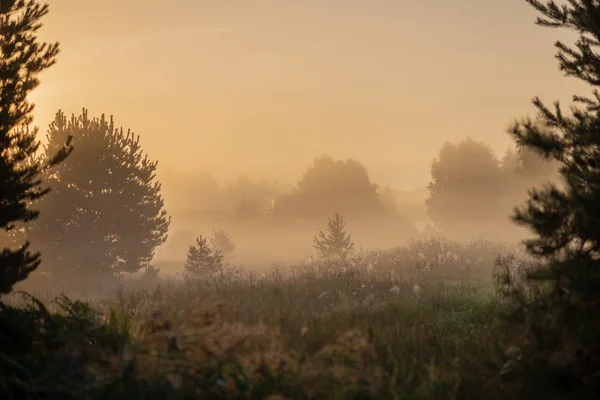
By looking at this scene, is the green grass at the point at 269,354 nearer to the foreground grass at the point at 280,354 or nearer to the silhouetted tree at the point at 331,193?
the foreground grass at the point at 280,354

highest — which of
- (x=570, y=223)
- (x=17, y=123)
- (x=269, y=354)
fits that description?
(x=17, y=123)

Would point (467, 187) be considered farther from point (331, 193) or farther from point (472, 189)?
point (331, 193)

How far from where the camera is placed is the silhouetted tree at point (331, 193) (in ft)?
216

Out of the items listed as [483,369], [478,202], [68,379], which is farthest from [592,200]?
[478,202]

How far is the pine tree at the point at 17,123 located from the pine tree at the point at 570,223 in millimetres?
6478

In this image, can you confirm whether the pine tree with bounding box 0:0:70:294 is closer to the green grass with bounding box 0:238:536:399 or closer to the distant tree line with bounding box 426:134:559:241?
the green grass with bounding box 0:238:536:399

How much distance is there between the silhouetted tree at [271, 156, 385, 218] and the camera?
65875mm

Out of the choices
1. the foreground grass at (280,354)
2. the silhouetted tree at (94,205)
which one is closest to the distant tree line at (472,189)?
the silhouetted tree at (94,205)

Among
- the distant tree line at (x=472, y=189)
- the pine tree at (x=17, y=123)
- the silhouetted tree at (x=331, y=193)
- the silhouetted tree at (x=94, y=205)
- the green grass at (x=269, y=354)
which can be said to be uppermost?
the silhouetted tree at (x=331, y=193)

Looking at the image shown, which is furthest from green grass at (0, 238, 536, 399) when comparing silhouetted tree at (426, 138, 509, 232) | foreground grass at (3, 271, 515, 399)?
silhouetted tree at (426, 138, 509, 232)

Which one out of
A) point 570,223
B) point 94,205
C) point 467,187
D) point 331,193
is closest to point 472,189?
point 467,187

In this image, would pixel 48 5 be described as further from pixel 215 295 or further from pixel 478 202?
pixel 478 202

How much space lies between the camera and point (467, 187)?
52.4 metres

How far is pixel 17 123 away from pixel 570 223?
7318 mm
